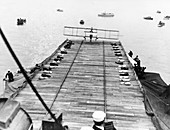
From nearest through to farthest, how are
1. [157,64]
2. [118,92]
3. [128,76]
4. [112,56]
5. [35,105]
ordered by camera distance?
[35,105]
[118,92]
[128,76]
[112,56]
[157,64]

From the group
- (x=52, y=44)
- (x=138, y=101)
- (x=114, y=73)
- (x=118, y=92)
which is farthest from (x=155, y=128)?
(x=52, y=44)

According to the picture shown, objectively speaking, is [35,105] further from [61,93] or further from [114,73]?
[114,73]

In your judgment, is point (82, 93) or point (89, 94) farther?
point (82, 93)

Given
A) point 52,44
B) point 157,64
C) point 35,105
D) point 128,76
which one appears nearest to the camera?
point 35,105

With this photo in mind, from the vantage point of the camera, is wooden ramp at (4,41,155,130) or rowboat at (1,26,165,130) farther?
wooden ramp at (4,41,155,130)

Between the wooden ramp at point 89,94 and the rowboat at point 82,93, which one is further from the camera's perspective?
the wooden ramp at point 89,94
